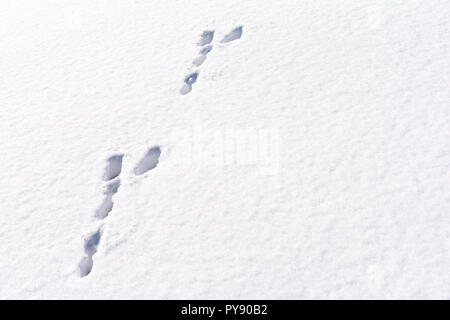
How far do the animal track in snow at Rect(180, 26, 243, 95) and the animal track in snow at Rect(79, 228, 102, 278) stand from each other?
1.59 m

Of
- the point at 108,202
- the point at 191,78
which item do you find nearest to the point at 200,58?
the point at 191,78

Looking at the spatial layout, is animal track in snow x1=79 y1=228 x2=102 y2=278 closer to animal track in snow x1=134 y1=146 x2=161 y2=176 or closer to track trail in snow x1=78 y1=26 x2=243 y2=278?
track trail in snow x1=78 y1=26 x2=243 y2=278

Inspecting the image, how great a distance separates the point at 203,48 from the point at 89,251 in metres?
2.42

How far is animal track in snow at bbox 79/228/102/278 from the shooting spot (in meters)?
2.64

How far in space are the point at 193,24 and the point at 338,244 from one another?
3.12 meters

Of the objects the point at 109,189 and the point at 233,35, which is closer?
the point at 109,189

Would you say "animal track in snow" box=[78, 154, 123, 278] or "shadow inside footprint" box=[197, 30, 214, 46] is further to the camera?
"shadow inside footprint" box=[197, 30, 214, 46]

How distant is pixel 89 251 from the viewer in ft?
8.95

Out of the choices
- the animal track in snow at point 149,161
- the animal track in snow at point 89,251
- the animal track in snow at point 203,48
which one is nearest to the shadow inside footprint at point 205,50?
the animal track in snow at point 203,48

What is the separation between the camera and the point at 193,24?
4.65 m

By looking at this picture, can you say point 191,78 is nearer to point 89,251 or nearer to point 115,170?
point 115,170

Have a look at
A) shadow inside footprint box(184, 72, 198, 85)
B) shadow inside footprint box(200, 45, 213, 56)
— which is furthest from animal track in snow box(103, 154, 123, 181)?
shadow inside footprint box(200, 45, 213, 56)

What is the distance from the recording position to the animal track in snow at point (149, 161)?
3.18m

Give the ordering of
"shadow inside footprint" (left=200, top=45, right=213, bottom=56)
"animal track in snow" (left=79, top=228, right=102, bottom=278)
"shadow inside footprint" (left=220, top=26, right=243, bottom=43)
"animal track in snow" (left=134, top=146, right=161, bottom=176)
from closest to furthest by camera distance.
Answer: "animal track in snow" (left=79, top=228, right=102, bottom=278), "animal track in snow" (left=134, top=146, right=161, bottom=176), "shadow inside footprint" (left=200, top=45, right=213, bottom=56), "shadow inside footprint" (left=220, top=26, right=243, bottom=43)
